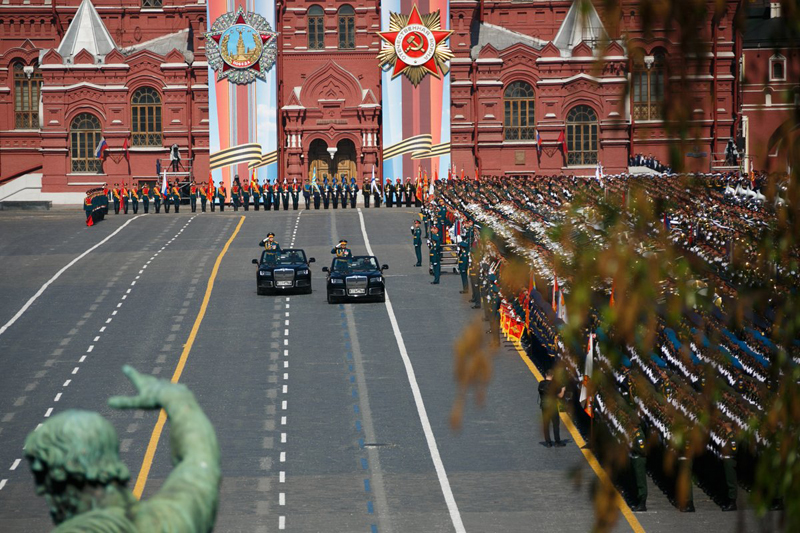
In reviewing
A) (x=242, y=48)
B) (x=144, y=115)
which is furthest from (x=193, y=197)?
(x=144, y=115)

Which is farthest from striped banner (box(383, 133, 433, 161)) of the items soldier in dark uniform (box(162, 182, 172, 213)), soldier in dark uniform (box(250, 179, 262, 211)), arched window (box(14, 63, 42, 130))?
arched window (box(14, 63, 42, 130))

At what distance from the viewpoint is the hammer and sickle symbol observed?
75.4m

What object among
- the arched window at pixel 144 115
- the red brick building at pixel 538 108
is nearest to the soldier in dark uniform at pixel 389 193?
the red brick building at pixel 538 108

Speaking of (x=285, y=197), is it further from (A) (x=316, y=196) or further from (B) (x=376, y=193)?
(B) (x=376, y=193)

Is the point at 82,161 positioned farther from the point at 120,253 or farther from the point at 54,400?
the point at 54,400

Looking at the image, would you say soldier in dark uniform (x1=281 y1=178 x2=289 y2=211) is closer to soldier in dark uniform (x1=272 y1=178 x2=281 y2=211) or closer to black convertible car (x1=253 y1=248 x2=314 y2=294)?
soldier in dark uniform (x1=272 y1=178 x2=281 y2=211)

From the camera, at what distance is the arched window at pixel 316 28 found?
261 ft

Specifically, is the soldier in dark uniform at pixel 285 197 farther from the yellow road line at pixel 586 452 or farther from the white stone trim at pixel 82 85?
the yellow road line at pixel 586 452

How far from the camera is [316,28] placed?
261 feet

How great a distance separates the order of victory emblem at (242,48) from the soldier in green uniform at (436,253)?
3399 centimetres

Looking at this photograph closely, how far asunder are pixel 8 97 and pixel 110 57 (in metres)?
8.80

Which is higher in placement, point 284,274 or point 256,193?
point 256,193

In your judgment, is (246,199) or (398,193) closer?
(246,199)

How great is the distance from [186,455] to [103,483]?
442mm
